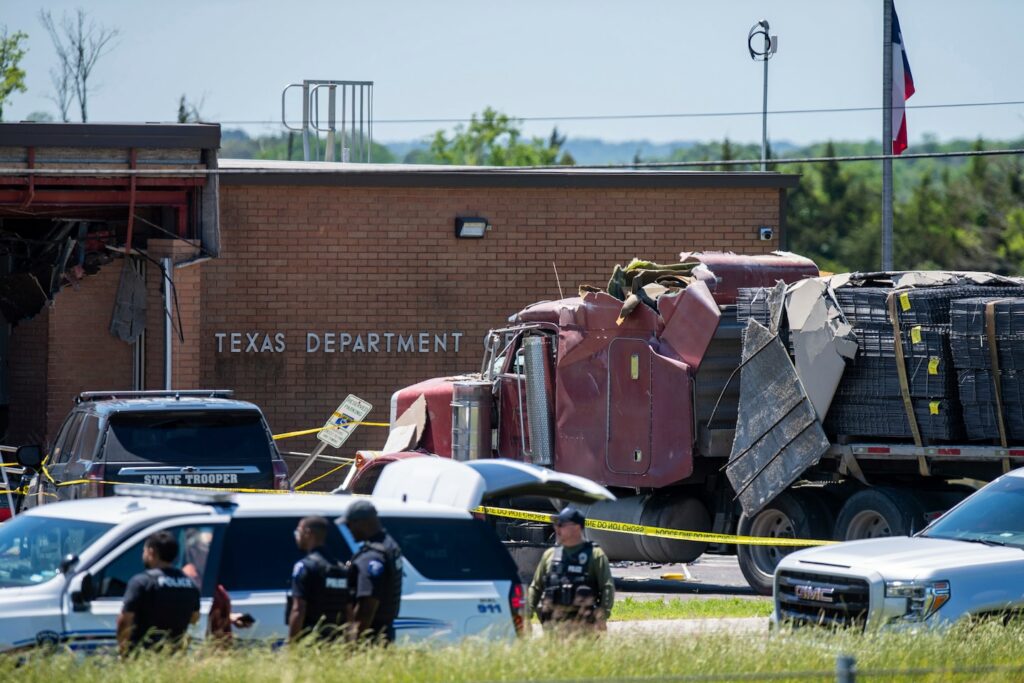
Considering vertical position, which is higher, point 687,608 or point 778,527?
point 778,527

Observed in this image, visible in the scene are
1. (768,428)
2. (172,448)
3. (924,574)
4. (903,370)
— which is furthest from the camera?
(768,428)

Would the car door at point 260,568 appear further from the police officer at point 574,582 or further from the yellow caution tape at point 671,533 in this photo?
the yellow caution tape at point 671,533

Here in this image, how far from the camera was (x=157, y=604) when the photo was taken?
7.21m

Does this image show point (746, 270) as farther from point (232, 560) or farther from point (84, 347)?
point (84, 347)

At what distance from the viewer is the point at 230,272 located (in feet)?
72.2

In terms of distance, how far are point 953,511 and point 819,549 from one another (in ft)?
3.61

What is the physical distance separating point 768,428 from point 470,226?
31.2 feet

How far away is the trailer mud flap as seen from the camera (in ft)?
44.6

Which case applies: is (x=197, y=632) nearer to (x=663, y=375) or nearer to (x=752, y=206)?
(x=663, y=375)

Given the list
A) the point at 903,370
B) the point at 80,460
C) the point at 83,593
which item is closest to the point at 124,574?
the point at 83,593

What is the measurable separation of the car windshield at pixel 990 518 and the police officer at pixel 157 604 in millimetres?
5526

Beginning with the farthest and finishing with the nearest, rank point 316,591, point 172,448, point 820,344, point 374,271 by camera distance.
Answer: point 374,271 < point 820,344 < point 172,448 < point 316,591

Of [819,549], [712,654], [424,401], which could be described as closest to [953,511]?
[819,549]

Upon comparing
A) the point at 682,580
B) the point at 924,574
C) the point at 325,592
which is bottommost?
the point at 682,580
